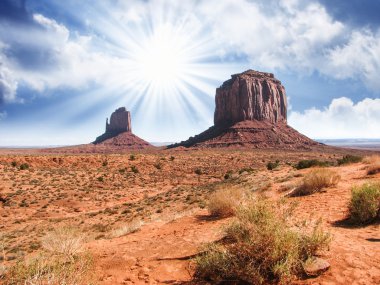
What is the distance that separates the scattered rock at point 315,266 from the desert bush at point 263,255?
0.35 feet

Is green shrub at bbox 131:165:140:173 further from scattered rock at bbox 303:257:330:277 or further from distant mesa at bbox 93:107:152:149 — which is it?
distant mesa at bbox 93:107:152:149

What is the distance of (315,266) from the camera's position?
5402mm

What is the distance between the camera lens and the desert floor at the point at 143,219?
253 inches

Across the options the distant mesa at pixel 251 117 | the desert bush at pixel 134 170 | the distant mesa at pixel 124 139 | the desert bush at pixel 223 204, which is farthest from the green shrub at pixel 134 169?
the distant mesa at pixel 124 139

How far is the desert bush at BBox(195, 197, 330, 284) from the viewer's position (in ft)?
16.8

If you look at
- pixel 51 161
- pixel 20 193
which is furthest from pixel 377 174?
pixel 51 161

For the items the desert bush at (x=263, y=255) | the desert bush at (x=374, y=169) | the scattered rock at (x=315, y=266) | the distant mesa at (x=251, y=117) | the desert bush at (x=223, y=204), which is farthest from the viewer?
the distant mesa at (x=251, y=117)

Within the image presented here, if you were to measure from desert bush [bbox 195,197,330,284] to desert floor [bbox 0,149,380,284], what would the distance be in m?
0.42

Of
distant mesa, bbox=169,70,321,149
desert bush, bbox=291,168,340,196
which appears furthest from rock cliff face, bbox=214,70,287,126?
desert bush, bbox=291,168,340,196

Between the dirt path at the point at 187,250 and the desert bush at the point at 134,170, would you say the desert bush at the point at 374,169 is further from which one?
the desert bush at the point at 134,170

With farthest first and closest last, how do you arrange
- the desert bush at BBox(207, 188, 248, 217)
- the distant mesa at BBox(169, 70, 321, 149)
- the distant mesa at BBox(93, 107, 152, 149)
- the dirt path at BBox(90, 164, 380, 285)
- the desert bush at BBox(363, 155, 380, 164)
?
1. the distant mesa at BBox(93, 107, 152, 149)
2. the distant mesa at BBox(169, 70, 321, 149)
3. the desert bush at BBox(363, 155, 380, 164)
4. the desert bush at BBox(207, 188, 248, 217)
5. the dirt path at BBox(90, 164, 380, 285)

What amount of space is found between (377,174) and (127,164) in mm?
39449

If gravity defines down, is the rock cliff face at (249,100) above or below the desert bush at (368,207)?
above

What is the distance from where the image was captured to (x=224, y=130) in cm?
12269
